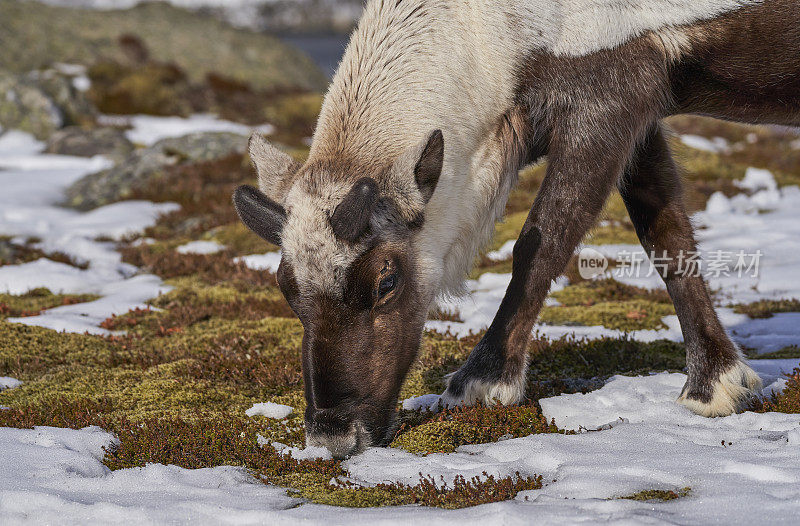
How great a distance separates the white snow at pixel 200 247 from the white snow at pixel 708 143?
14.1m

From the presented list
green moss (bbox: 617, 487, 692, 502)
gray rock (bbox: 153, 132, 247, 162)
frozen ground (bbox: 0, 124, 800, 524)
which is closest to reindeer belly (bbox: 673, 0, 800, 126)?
frozen ground (bbox: 0, 124, 800, 524)

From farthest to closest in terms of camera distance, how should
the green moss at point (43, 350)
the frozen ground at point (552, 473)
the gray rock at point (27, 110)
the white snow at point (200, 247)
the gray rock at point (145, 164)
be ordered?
the gray rock at point (27, 110)
the gray rock at point (145, 164)
the white snow at point (200, 247)
the green moss at point (43, 350)
the frozen ground at point (552, 473)

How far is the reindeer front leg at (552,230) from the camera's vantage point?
507cm

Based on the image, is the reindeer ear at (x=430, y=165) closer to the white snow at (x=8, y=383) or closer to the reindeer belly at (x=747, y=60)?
the reindeer belly at (x=747, y=60)

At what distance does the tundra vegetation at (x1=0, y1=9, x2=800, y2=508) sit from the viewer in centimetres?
468

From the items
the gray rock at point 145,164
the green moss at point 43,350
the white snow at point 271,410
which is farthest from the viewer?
the gray rock at point 145,164

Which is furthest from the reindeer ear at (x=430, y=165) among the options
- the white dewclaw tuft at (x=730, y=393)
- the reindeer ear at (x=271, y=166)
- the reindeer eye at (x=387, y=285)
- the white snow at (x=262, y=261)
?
the white snow at (x=262, y=261)

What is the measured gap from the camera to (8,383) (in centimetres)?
642

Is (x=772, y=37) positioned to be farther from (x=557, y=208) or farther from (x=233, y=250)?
(x=233, y=250)

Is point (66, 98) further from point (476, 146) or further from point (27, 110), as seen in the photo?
point (476, 146)

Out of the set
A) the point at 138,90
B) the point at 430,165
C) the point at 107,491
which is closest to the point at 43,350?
the point at 107,491

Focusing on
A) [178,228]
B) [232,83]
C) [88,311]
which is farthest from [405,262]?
[232,83]

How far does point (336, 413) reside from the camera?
4.63m

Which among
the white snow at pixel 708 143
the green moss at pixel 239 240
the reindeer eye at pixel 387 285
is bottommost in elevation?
the green moss at pixel 239 240
